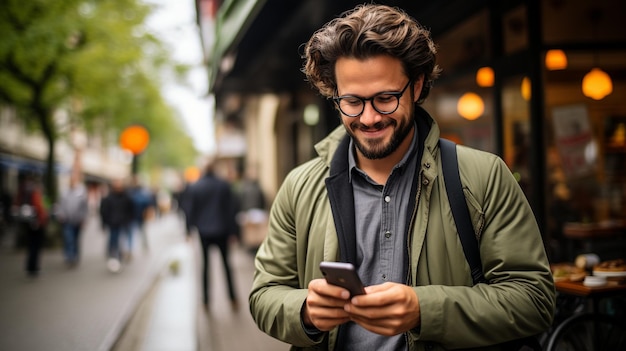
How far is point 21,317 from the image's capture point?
7898 mm

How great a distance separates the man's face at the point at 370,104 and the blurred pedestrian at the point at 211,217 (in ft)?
21.7

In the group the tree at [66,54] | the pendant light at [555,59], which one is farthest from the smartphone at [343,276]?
the tree at [66,54]

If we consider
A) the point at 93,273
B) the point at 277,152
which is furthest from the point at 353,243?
the point at 277,152

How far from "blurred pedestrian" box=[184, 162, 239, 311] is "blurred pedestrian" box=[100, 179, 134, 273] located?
436 centimetres

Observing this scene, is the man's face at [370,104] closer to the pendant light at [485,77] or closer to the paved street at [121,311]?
the pendant light at [485,77]

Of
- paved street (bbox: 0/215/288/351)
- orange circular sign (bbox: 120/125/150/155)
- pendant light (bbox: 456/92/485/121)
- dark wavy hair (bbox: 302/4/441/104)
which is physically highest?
orange circular sign (bbox: 120/125/150/155)

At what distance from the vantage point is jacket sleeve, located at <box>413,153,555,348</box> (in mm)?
1840

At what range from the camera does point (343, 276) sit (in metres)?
1.69

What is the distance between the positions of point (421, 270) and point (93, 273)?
11519 millimetres

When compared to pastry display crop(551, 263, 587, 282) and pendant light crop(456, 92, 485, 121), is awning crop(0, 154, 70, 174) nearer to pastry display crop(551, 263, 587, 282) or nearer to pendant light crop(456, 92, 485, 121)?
pendant light crop(456, 92, 485, 121)

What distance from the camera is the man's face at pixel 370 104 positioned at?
198 cm

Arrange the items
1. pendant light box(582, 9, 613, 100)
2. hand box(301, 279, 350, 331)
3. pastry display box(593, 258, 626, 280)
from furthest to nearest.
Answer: pendant light box(582, 9, 613, 100), pastry display box(593, 258, 626, 280), hand box(301, 279, 350, 331)

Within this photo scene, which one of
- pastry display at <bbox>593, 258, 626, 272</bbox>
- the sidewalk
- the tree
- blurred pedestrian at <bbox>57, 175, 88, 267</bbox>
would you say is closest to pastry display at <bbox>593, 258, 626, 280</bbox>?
pastry display at <bbox>593, 258, 626, 272</bbox>

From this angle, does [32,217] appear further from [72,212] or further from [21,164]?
[21,164]
